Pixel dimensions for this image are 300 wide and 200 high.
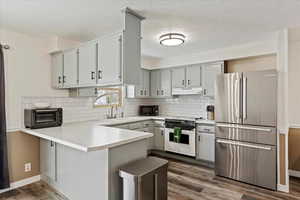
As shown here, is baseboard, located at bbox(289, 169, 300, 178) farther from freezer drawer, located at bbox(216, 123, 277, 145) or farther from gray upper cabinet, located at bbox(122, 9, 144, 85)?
gray upper cabinet, located at bbox(122, 9, 144, 85)

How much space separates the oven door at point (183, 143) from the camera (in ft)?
12.2

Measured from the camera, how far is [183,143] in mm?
3842

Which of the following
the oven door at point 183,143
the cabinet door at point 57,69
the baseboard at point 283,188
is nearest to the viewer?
the baseboard at point 283,188

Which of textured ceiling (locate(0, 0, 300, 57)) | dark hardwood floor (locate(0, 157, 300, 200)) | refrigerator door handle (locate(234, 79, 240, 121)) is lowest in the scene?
dark hardwood floor (locate(0, 157, 300, 200))

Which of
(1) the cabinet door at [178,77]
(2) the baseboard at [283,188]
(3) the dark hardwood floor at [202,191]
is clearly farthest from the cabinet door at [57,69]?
(2) the baseboard at [283,188]

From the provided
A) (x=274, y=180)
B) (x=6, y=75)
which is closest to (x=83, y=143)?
(x=6, y=75)

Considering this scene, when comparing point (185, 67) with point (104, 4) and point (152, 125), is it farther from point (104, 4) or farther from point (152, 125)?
point (104, 4)

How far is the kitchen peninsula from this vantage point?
1772 mm

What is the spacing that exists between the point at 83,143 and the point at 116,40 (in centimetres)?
129

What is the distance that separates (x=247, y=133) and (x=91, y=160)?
7.82ft

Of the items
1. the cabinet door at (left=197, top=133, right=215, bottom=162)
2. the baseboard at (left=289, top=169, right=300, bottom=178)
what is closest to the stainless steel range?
the cabinet door at (left=197, top=133, right=215, bottom=162)

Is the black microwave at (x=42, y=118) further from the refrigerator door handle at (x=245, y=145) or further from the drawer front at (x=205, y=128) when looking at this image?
the refrigerator door handle at (x=245, y=145)

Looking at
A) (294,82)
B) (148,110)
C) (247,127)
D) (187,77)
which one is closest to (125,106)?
(148,110)

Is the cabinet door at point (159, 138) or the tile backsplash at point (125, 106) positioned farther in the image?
the cabinet door at point (159, 138)
